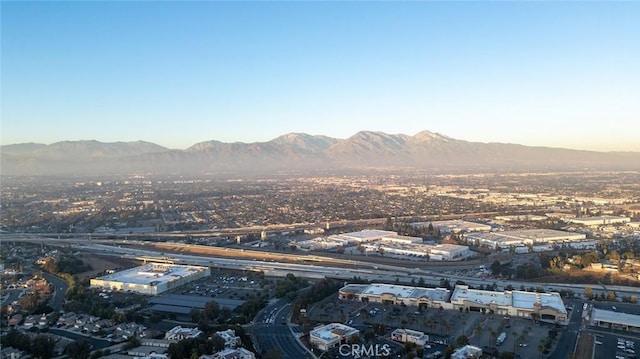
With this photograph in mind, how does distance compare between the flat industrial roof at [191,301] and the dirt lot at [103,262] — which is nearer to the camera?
the flat industrial roof at [191,301]

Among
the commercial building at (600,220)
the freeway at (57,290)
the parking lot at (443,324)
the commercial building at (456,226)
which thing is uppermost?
the commercial building at (600,220)

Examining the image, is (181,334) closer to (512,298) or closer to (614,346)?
(512,298)

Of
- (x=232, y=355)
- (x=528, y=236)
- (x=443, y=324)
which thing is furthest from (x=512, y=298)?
(x=528, y=236)

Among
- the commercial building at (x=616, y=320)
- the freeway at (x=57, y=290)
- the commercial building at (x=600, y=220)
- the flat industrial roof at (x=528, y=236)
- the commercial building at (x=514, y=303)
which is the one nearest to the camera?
the commercial building at (x=616, y=320)

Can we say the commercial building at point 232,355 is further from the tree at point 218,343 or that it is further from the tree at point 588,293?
the tree at point 588,293

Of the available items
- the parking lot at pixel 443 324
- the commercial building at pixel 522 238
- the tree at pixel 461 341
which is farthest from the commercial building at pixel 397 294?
the commercial building at pixel 522 238
